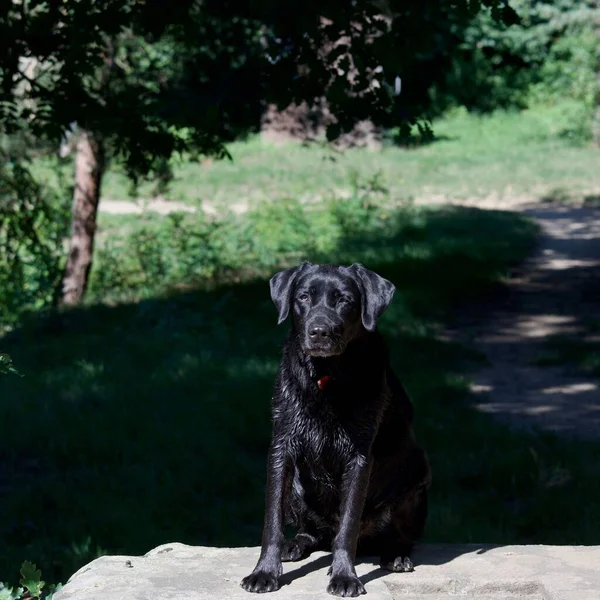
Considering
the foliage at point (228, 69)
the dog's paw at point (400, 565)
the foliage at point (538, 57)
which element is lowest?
the dog's paw at point (400, 565)

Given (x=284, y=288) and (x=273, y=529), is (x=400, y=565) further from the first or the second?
(x=284, y=288)

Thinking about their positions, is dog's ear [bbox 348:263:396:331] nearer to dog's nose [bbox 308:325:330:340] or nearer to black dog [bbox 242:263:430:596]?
black dog [bbox 242:263:430:596]

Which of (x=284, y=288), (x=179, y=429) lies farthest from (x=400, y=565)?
(x=179, y=429)

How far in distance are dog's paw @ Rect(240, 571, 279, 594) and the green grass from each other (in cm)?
1489

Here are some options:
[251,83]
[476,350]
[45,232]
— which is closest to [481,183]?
[45,232]

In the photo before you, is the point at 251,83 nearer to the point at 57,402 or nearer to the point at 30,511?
the point at 57,402

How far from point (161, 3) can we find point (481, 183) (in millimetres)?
15795

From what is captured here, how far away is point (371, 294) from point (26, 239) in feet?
38.2

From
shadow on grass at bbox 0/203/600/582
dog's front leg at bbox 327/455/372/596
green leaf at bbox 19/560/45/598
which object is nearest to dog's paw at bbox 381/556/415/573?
dog's front leg at bbox 327/455/372/596

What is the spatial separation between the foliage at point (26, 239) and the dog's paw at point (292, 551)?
9.73 m

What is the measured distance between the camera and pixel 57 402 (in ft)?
29.2

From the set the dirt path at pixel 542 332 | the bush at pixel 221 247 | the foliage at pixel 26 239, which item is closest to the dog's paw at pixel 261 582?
the dirt path at pixel 542 332

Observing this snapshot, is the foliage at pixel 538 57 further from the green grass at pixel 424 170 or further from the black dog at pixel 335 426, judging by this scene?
the black dog at pixel 335 426

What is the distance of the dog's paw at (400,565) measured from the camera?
445 cm
